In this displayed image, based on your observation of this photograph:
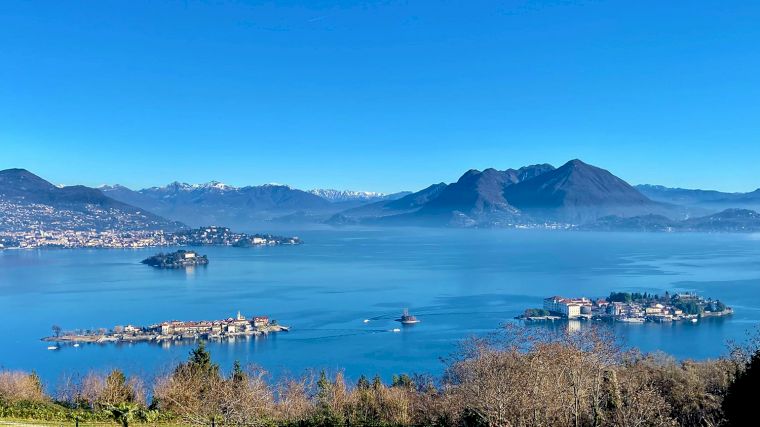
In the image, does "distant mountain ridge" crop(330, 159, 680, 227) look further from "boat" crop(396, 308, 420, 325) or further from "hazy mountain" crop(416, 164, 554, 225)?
"boat" crop(396, 308, 420, 325)

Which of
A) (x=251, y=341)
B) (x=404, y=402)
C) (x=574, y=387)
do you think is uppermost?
(x=574, y=387)

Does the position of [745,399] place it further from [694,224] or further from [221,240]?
[694,224]

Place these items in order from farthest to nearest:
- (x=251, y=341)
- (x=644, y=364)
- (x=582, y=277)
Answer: (x=582, y=277)
(x=251, y=341)
(x=644, y=364)

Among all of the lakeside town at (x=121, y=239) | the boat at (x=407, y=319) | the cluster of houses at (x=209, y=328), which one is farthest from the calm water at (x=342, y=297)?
the lakeside town at (x=121, y=239)

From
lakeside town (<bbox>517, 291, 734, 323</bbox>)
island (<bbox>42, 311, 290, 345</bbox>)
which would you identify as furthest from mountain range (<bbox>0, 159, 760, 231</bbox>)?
lakeside town (<bbox>517, 291, 734, 323</bbox>)

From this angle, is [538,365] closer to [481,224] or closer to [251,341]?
[251,341]

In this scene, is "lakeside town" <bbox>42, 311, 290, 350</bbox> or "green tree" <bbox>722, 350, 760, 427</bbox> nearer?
"green tree" <bbox>722, 350, 760, 427</bbox>

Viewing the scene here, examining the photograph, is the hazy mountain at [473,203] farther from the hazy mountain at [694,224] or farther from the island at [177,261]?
the island at [177,261]

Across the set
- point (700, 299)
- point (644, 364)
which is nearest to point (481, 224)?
point (700, 299)
